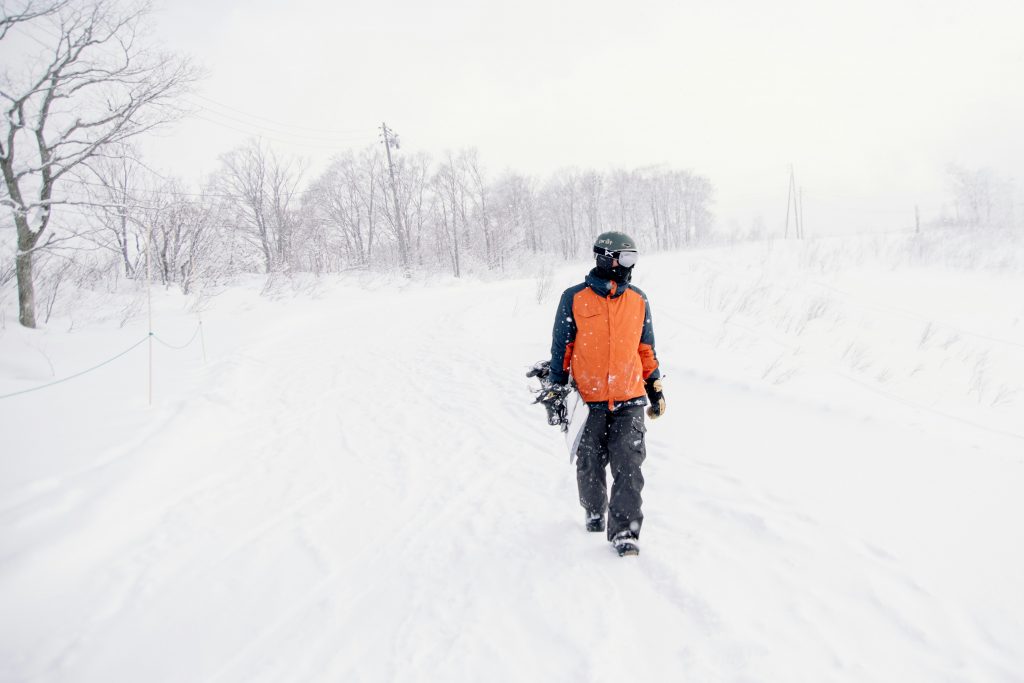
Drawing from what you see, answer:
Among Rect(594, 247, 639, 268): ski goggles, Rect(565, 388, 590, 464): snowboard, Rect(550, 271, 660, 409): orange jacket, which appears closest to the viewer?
Rect(594, 247, 639, 268): ski goggles

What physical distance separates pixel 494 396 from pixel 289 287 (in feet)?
63.0

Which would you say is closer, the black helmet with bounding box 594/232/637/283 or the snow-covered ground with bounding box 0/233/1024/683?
the snow-covered ground with bounding box 0/233/1024/683

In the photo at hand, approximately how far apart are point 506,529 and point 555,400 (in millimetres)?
1094

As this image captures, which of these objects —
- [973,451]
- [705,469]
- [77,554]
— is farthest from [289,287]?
[973,451]

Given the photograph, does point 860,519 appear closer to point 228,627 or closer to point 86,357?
point 228,627

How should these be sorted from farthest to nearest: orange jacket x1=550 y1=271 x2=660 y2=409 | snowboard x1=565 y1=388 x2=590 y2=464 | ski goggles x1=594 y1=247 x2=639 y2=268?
1. snowboard x1=565 y1=388 x2=590 y2=464
2. orange jacket x1=550 y1=271 x2=660 y2=409
3. ski goggles x1=594 y1=247 x2=639 y2=268

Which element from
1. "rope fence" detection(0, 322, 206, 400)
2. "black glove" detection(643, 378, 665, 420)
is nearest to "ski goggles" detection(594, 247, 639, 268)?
"black glove" detection(643, 378, 665, 420)

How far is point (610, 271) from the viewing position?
289 centimetres

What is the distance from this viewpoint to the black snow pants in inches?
117

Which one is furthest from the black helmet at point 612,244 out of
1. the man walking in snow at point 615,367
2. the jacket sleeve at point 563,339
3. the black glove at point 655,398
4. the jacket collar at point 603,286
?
the black glove at point 655,398

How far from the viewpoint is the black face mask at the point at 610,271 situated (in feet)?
9.43

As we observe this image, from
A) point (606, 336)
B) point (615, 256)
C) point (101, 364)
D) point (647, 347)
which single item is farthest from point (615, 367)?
point (101, 364)

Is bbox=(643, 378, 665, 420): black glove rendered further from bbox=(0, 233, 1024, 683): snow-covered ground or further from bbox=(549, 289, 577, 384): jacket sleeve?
bbox=(0, 233, 1024, 683): snow-covered ground

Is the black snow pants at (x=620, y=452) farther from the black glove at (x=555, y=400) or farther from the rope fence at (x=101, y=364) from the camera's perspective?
the rope fence at (x=101, y=364)
